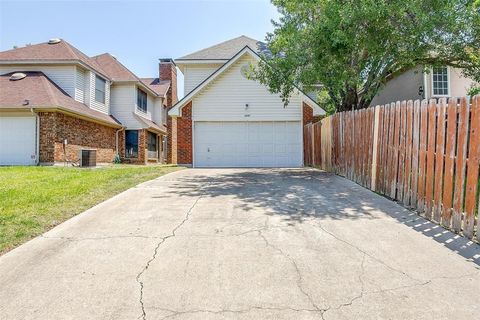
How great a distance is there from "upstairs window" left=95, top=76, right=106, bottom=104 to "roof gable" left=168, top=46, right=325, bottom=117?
24.0ft

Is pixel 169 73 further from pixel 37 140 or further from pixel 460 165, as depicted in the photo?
pixel 460 165

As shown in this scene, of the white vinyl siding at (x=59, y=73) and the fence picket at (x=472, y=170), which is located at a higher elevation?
the white vinyl siding at (x=59, y=73)

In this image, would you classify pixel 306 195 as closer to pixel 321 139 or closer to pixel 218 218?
pixel 218 218

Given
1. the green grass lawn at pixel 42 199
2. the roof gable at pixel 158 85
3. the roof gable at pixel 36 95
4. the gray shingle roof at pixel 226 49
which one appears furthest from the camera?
the roof gable at pixel 158 85

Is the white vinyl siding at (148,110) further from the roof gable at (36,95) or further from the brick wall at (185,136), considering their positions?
the brick wall at (185,136)

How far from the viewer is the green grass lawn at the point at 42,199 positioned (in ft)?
15.8

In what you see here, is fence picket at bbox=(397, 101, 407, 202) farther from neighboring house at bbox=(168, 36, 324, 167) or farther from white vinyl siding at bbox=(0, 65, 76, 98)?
white vinyl siding at bbox=(0, 65, 76, 98)

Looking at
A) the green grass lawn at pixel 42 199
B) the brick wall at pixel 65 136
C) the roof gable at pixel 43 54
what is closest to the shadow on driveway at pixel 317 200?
the green grass lawn at pixel 42 199

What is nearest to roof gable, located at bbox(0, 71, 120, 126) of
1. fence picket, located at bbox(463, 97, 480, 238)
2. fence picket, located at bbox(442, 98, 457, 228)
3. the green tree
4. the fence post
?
the green tree

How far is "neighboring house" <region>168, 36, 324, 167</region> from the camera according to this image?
631 inches

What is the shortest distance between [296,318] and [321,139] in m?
11.0

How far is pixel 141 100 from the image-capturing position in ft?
79.6

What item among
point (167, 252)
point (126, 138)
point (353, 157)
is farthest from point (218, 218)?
point (126, 138)

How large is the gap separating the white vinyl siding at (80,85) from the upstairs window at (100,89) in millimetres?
1276
